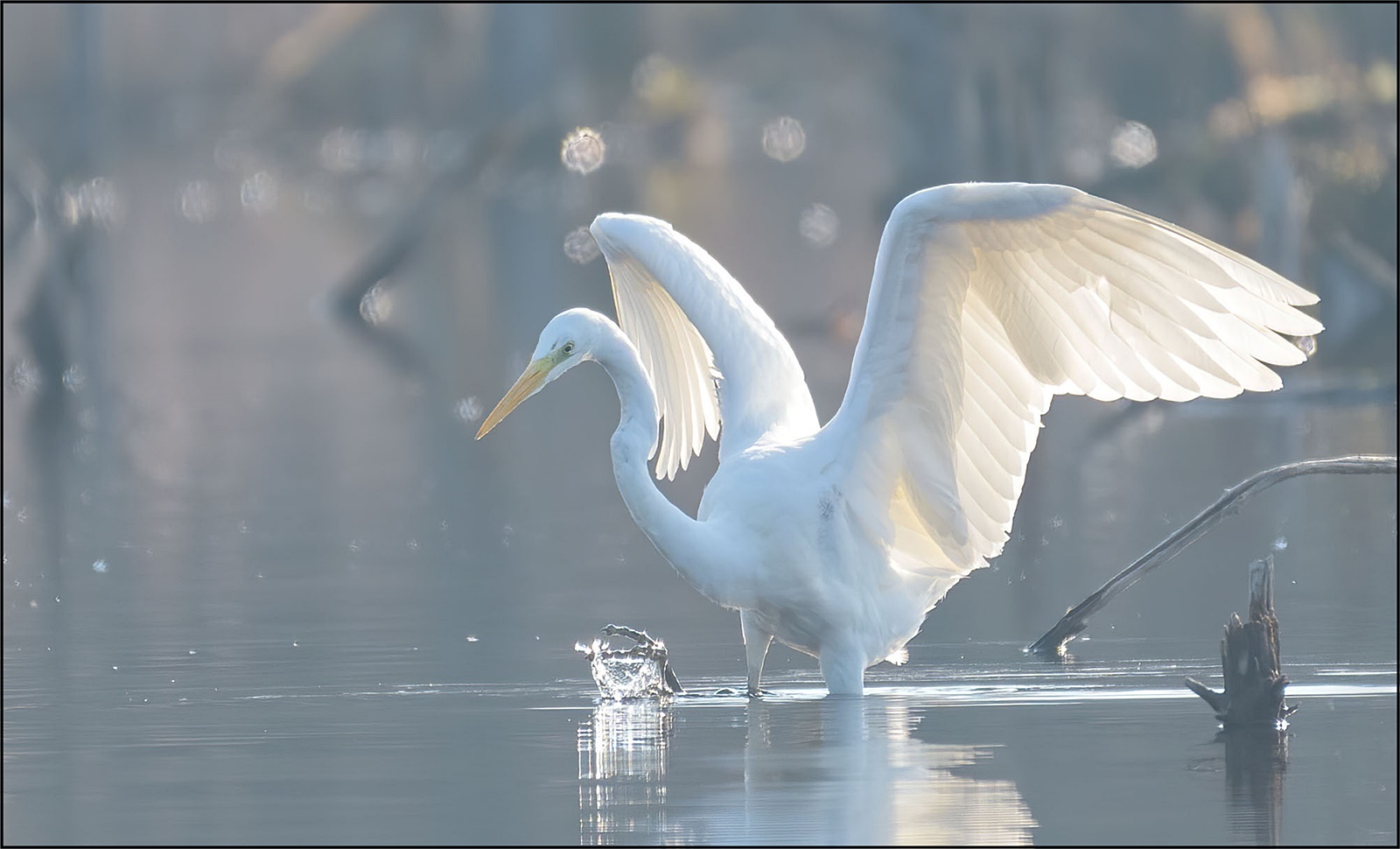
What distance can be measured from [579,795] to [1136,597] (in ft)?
14.7

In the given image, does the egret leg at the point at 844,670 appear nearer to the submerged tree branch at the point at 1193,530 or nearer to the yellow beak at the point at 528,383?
the submerged tree branch at the point at 1193,530

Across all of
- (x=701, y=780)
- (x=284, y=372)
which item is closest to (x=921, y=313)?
(x=701, y=780)

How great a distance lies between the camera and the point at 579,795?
7.20 metres

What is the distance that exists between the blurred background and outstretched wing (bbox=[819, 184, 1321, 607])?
1.21 m

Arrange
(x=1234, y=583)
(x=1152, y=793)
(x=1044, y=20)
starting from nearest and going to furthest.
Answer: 1. (x=1152, y=793)
2. (x=1234, y=583)
3. (x=1044, y=20)

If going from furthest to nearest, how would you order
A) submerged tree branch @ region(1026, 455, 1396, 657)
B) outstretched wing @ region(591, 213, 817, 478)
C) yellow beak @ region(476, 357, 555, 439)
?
outstretched wing @ region(591, 213, 817, 478)
yellow beak @ region(476, 357, 555, 439)
submerged tree branch @ region(1026, 455, 1396, 657)

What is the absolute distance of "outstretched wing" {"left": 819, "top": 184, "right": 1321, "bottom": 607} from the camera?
8.44 m

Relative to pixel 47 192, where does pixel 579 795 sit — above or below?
below

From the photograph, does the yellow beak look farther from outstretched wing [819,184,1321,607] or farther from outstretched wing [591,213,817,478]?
outstretched wing [819,184,1321,607]

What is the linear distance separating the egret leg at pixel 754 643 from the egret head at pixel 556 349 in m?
1.12

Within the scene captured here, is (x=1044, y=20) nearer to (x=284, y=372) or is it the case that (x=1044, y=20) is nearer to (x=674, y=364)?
(x=284, y=372)

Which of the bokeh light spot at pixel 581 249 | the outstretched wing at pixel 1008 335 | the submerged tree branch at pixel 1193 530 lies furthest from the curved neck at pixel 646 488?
the bokeh light spot at pixel 581 249

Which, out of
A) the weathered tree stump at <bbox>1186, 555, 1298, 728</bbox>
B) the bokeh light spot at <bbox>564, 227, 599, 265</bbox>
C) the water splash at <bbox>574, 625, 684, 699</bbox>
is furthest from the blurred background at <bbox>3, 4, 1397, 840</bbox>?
the weathered tree stump at <bbox>1186, 555, 1298, 728</bbox>

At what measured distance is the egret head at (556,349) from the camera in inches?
355
